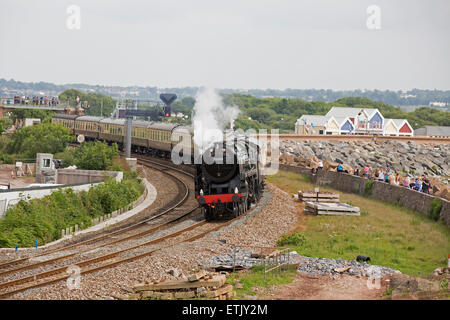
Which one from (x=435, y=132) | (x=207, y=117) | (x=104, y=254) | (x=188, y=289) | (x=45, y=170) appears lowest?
(x=104, y=254)

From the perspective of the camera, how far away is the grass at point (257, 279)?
1536 centimetres

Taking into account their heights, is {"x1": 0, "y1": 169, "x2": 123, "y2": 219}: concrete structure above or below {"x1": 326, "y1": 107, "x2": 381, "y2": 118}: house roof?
below

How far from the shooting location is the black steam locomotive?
86.1 ft

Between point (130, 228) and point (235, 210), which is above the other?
point (235, 210)

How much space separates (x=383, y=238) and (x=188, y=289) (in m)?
11.4

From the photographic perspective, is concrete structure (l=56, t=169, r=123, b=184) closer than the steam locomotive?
No

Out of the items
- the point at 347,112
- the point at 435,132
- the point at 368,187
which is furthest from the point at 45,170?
the point at 435,132

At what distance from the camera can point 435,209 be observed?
2756 cm

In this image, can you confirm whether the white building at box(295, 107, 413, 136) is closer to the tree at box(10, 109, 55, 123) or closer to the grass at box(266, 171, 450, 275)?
the tree at box(10, 109, 55, 123)

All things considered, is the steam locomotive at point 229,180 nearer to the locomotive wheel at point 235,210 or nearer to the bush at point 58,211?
the locomotive wheel at point 235,210

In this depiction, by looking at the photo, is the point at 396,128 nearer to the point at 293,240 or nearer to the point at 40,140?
the point at 40,140

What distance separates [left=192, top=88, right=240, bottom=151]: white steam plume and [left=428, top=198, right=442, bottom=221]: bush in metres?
10.7

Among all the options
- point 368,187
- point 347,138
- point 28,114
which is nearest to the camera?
point 368,187

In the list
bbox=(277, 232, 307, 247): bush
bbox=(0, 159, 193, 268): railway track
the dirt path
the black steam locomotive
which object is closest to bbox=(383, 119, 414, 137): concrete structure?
bbox=(0, 159, 193, 268): railway track
